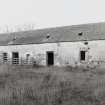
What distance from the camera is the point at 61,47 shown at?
59.8 ft

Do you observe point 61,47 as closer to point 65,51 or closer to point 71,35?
point 65,51

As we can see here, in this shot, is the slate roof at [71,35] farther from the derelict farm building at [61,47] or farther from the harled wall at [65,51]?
the harled wall at [65,51]

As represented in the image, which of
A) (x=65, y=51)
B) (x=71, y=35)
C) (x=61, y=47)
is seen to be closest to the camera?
(x=65, y=51)

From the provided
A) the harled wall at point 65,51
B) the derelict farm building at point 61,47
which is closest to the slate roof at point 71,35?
the derelict farm building at point 61,47

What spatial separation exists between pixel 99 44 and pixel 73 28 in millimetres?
5402

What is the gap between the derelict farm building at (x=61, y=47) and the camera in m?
16.5

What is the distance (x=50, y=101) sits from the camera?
473cm

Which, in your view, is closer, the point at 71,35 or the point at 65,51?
the point at 65,51

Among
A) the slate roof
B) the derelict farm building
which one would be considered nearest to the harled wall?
the derelict farm building

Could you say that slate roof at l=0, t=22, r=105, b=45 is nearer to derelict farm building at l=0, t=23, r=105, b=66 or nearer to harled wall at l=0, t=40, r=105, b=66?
derelict farm building at l=0, t=23, r=105, b=66

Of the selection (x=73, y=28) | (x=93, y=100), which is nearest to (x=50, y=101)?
(x=93, y=100)

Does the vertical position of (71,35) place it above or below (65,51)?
above

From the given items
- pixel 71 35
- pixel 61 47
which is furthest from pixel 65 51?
pixel 71 35

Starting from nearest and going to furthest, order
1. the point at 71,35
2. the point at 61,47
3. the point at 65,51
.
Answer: the point at 65,51 → the point at 61,47 → the point at 71,35
